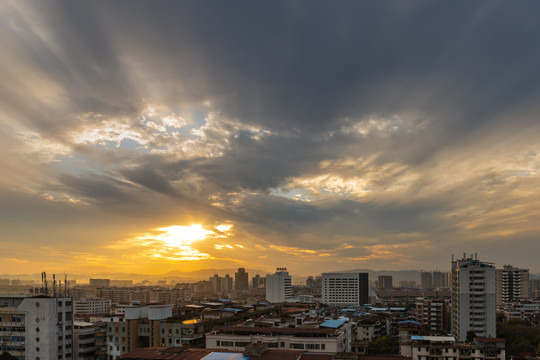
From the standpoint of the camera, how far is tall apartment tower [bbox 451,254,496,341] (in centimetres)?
9044

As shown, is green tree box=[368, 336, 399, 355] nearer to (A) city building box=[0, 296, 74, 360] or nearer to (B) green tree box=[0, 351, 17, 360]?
(A) city building box=[0, 296, 74, 360]

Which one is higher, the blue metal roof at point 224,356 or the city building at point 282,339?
the blue metal roof at point 224,356

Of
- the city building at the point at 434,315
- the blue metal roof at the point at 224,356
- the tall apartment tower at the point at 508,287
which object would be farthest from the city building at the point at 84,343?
the tall apartment tower at the point at 508,287

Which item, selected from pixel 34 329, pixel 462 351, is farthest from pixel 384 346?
pixel 34 329

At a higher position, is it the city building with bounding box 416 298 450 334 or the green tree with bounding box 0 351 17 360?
the green tree with bounding box 0 351 17 360

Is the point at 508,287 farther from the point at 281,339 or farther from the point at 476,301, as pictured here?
the point at 281,339

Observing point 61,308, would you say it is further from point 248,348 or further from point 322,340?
point 322,340

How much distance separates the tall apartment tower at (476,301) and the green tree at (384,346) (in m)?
21.8

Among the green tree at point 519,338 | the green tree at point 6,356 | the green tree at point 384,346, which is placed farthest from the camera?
the green tree at point 519,338

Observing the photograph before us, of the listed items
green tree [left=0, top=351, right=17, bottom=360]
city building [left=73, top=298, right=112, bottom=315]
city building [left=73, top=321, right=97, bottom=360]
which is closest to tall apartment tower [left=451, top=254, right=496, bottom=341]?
city building [left=73, top=321, right=97, bottom=360]

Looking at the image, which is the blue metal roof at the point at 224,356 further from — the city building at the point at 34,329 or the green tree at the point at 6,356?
the green tree at the point at 6,356

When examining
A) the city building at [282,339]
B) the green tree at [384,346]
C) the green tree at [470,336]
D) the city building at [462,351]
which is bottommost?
the green tree at [470,336]

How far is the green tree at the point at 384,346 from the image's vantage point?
A: 7199cm

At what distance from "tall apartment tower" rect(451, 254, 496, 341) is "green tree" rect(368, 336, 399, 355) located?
21.8m
